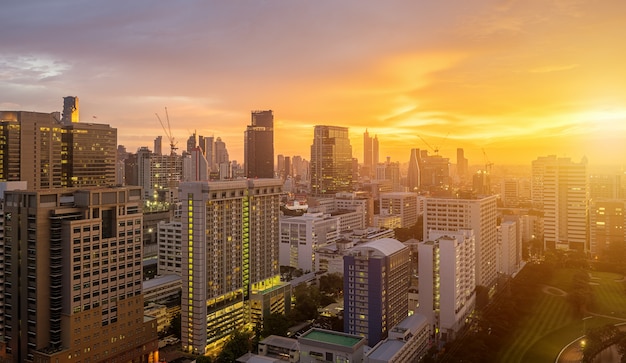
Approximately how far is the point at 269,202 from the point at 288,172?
9948 cm

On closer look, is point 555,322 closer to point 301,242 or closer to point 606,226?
point 301,242

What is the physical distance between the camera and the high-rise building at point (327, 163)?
88.7 meters

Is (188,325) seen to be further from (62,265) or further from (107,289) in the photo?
(62,265)

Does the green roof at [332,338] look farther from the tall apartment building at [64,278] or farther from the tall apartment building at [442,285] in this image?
the tall apartment building at [64,278]

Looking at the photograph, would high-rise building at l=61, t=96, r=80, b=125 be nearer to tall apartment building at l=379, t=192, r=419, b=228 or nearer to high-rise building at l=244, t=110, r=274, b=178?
high-rise building at l=244, t=110, r=274, b=178

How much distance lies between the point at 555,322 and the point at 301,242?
21.7 meters

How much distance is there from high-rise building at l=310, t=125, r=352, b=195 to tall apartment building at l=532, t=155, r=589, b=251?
41121 mm

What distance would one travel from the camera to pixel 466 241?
31.5 m

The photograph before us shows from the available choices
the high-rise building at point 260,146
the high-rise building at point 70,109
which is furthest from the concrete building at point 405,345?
the high-rise building at point 260,146

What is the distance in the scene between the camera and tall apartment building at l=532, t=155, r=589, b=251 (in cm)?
5188

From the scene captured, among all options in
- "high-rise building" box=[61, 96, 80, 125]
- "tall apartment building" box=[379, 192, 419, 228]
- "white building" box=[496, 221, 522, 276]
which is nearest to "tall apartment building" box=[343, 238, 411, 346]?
"white building" box=[496, 221, 522, 276]

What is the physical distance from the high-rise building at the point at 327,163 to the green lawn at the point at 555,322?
172ft

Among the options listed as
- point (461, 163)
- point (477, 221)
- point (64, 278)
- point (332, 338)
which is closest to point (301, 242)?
point (477, 221)

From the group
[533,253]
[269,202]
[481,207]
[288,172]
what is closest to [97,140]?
[269,202]
